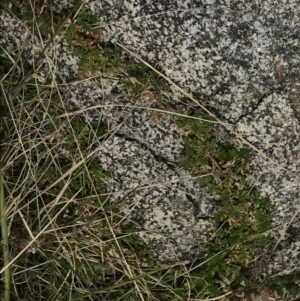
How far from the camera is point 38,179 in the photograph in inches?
78.6

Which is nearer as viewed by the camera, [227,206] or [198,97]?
Answer: [198,97]

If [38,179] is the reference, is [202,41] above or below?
above

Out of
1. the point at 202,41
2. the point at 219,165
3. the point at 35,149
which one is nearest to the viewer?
the point at 202,41

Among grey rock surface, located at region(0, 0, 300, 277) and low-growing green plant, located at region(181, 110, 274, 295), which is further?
low-growing green plant, located at region(181, 110, 274, 295)

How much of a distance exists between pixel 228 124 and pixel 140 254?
1.95ft

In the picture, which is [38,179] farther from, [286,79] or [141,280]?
[286,79]

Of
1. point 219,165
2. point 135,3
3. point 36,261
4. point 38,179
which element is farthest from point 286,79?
point 36,261

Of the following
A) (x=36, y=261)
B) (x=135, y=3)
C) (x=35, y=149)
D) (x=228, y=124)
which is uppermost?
(x=135, y=3)

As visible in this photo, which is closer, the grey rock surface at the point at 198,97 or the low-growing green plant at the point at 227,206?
the grey rock surface at the point at 198,97

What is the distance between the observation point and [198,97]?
1795 mm

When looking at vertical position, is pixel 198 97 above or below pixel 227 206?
above

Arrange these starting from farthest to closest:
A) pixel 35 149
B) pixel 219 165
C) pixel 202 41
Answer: pixel 35 149 < pixel 219 165 < pixel 202 41

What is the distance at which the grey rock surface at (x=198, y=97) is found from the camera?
5.63 ft

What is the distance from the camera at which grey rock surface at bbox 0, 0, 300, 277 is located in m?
1.72
